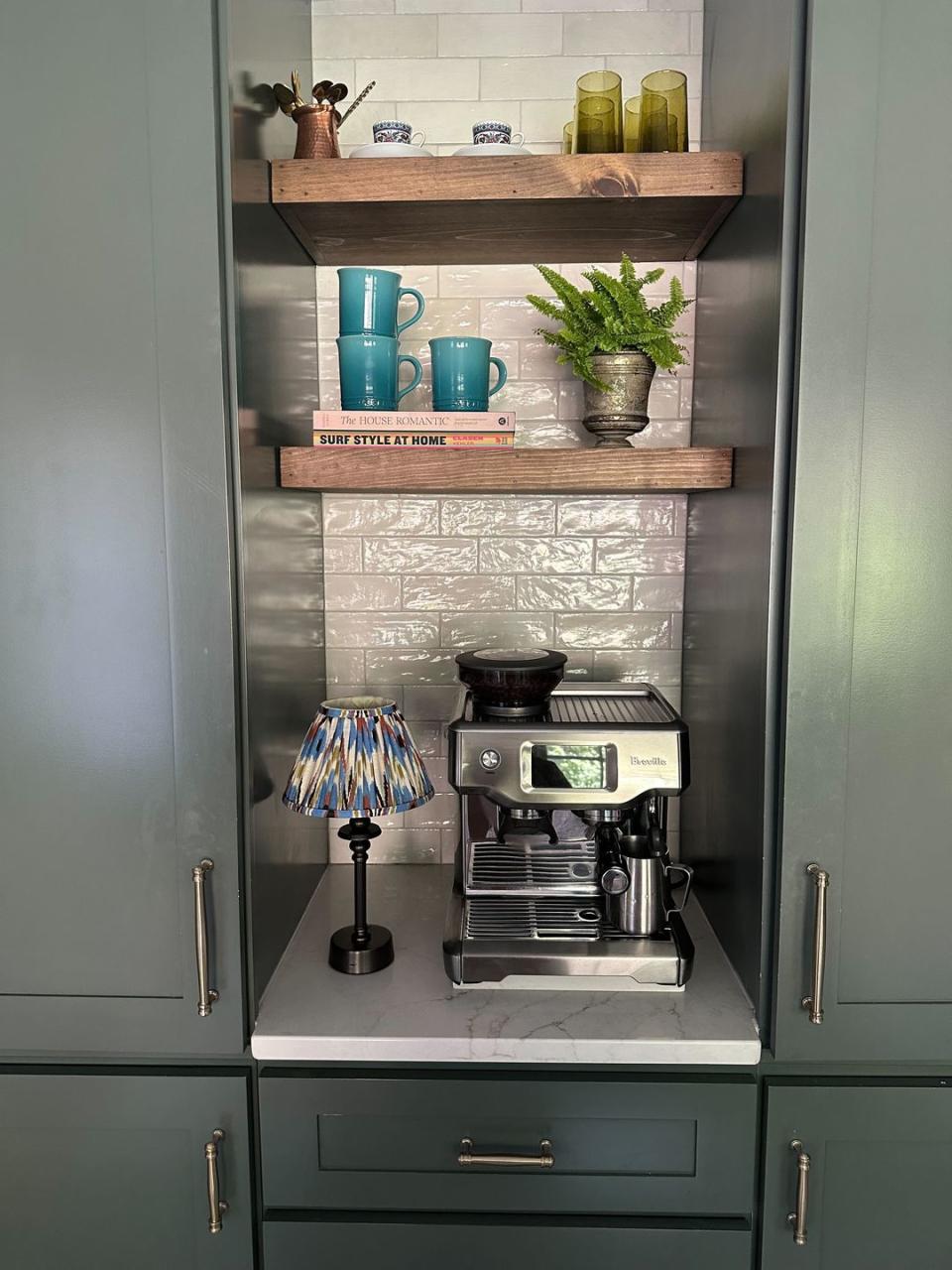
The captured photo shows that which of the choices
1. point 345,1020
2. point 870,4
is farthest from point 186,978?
point 870,4

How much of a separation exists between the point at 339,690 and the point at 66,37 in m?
1.10

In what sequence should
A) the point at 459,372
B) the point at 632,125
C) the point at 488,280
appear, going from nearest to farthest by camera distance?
the point at 459,372
the point at 632,125
the point at 488,280

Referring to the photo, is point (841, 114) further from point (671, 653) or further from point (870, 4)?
point (671, 653)

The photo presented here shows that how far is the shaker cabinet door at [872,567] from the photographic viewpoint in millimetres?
1056

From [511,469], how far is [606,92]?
66 centimetres

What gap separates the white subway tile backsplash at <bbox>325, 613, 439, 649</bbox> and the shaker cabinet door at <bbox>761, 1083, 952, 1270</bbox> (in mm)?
965

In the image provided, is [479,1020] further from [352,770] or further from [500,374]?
[500,374]

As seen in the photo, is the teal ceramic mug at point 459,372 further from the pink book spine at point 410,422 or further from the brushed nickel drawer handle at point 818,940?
the brushed nickel drawer handle at point 818,940

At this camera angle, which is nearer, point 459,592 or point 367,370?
point 367,370

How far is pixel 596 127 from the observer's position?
4.66 ft

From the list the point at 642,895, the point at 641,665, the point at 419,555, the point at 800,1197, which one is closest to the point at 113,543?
the point at 419,555

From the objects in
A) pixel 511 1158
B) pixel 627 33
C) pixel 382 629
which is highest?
pixel 627 33

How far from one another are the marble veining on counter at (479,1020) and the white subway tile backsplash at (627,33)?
158 centimetres

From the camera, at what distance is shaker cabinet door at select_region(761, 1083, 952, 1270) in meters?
1.17
